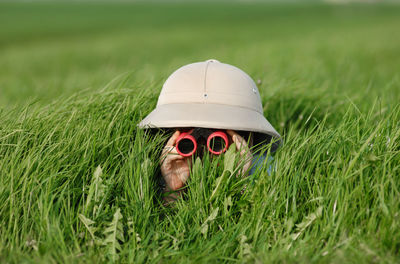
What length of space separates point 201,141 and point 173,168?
0.26 meters

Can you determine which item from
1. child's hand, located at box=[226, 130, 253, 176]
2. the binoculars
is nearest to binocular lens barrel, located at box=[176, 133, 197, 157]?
the binoculars

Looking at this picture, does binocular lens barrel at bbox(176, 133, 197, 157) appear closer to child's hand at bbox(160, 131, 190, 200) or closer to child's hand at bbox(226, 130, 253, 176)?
child's hand at bbox(160, 131, 190, 200)

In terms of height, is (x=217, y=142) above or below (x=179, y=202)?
above

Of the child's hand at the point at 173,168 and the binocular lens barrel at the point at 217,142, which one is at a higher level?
the binocular lens barrel at the point at 217,142

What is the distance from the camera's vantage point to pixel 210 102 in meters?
2.50

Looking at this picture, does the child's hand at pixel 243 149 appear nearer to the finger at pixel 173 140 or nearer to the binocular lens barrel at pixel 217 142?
the binocular lens barrel at pixel 217 142

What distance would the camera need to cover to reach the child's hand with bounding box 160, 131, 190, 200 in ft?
7.97

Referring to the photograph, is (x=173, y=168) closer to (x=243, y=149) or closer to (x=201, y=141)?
(x=201, y=141)

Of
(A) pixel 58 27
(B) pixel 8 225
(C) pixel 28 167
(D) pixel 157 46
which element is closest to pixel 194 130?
(C) pixel 28 167

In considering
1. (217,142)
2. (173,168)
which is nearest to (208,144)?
(217,142)

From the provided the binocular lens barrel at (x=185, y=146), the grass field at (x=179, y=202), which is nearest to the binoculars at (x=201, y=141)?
the binocular lens barrel at (x=185, y=146)

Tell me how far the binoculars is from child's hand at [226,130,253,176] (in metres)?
0.06

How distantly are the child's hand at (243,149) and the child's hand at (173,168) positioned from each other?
11.9 inches

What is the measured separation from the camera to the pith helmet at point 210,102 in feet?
7.66
